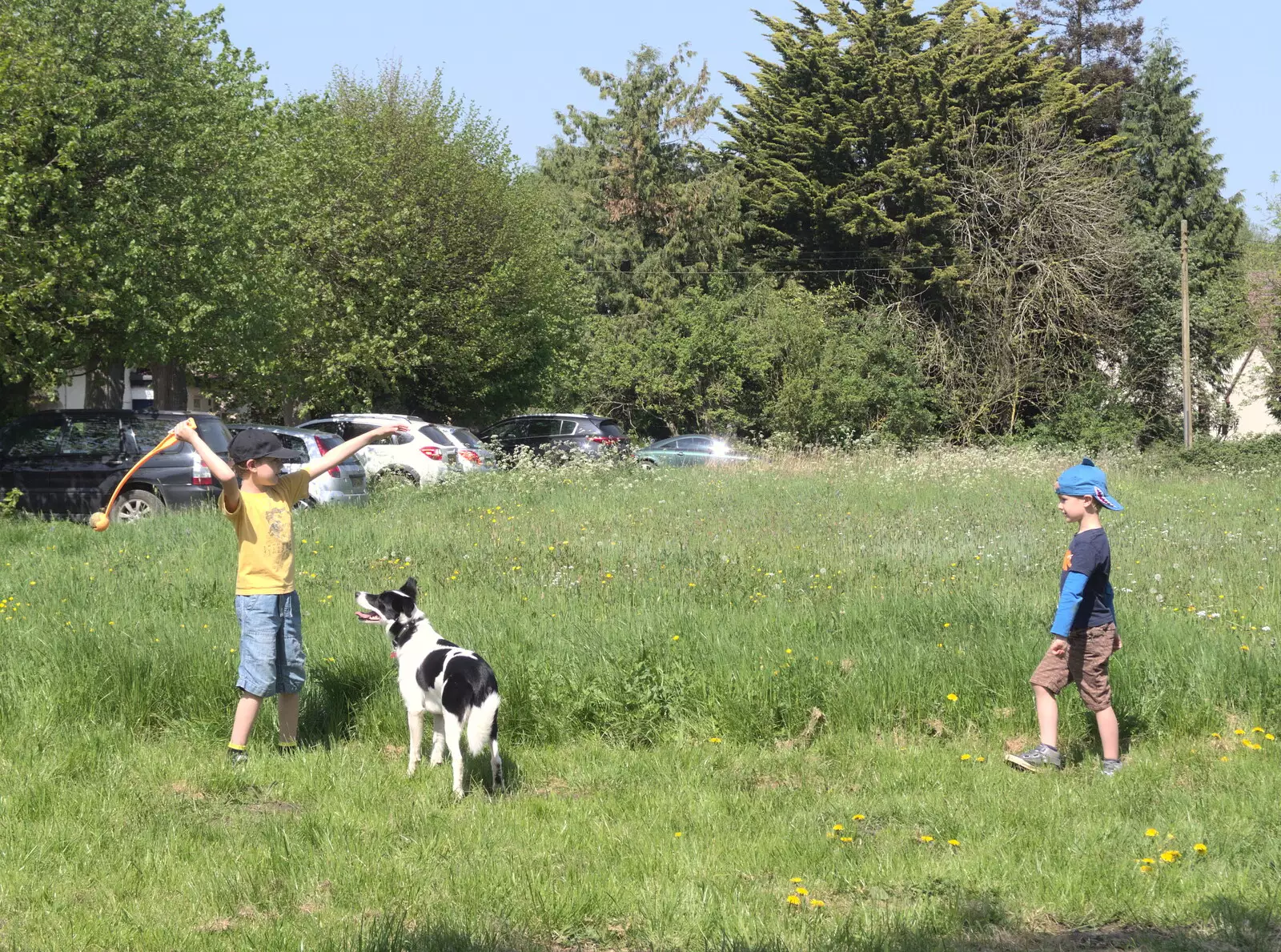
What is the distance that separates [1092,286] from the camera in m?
39.2

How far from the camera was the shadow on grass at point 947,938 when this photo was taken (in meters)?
4.02

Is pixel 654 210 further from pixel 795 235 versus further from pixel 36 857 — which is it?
pixel 36 857

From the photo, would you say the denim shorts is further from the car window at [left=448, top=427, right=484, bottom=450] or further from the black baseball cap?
the car window at [left=448, top=427, right=484, bottom=450]

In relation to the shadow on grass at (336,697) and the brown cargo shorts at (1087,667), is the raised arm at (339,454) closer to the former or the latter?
the shadow on grass at (336,697)

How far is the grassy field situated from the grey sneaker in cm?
13

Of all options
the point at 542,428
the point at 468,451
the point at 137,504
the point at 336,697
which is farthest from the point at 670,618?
the point at 542,428

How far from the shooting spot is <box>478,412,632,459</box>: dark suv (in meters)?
26.4

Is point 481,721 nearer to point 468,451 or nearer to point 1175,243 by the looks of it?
point 468,451

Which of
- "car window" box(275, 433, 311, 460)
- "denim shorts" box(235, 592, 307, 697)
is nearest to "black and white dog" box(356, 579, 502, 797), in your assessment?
"denim shorts" box(235, 592, 307, 697)

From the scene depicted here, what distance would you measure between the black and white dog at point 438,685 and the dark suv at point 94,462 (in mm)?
10884

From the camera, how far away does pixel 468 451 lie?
74.1 feet

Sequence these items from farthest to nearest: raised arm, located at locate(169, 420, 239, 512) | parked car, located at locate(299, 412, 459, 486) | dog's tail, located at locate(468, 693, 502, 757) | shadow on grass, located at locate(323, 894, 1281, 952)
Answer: parked car, located at locate(299, 412, 459, 486) → raised arm, located at locate(169, 420, 239, 512) → dog's tail, located at locate(468, 693, 502, 757) → shadow on grass, located at locate(323, 894, 1281, 952)

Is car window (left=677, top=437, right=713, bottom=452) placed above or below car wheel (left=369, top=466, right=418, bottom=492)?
above

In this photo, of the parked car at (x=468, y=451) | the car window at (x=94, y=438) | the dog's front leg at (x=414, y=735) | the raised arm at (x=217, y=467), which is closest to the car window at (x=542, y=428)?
the parked car at (x=468, y=451)
